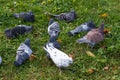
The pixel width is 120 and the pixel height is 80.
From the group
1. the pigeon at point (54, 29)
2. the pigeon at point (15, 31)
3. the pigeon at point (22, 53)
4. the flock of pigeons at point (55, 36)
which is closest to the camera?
the flock of pigeons at point (55, 36)

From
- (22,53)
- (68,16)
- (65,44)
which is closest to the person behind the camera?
(22,53)

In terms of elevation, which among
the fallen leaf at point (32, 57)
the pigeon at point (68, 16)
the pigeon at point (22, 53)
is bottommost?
the fallen leaf at point (32, 57)

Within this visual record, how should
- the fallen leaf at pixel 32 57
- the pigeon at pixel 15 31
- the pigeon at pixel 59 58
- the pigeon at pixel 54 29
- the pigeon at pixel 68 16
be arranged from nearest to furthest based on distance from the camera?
the pigeon at pixel 59 58, the fallen leaf at pixel 32 57, the pigeon at pixel 54 29, the pigeon at pixel 15 31, the pigeon at pixel 68 16

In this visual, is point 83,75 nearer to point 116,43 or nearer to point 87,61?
point 87,61

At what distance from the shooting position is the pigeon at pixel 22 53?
5.20m

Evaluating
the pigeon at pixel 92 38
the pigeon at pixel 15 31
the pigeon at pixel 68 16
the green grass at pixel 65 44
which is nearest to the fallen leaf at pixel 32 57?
the green grass at pixel 65 44

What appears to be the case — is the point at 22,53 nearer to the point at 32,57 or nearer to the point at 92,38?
the point at 32,57

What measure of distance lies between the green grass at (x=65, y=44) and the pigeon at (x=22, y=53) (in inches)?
3.7

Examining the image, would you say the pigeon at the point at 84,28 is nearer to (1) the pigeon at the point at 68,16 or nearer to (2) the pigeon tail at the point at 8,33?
(1) the pigeon at the point at 68,16

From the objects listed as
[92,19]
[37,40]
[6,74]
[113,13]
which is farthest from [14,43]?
[113,13]

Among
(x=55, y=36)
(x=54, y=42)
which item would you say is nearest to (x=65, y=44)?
(x=55, y=36)

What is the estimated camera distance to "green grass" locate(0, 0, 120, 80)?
16.8ft

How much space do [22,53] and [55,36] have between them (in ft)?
2.42

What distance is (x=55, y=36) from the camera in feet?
18.6
